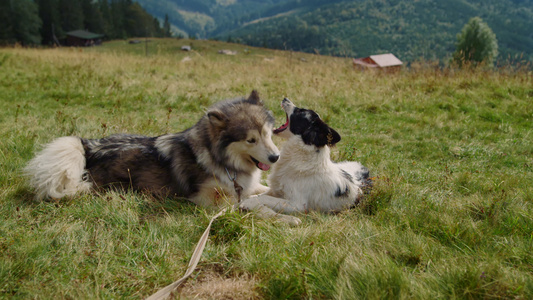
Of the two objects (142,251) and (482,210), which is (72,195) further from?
(482,210)

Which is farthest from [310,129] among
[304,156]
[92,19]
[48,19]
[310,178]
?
[92,19]

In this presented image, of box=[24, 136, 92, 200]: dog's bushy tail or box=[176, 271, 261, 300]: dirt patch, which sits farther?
box=[24, 136, 92, 200]: dog's bushy tail

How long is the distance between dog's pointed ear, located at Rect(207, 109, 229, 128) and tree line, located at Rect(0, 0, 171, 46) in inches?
2464

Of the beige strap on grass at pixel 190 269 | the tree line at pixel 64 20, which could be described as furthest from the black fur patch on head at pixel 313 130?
the tree line at pixel 64 20

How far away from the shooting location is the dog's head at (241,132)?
376cm

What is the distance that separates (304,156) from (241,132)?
0.87 metres

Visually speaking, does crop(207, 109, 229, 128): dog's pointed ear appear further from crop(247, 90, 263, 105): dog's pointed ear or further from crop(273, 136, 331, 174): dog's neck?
crop(273, 136, 331, 174): dog's neck

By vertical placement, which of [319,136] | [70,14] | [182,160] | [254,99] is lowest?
[182,160]

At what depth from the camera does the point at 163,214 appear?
3684mm

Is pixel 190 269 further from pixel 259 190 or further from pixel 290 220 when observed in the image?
pixel 259 190

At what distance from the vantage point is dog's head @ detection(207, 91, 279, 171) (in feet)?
12.3

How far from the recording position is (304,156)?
4043 millimetres

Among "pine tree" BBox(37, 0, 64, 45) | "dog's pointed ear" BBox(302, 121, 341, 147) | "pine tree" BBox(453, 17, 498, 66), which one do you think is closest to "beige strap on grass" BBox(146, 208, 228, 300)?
"dog's pointed ear" BBox(302, 121, 341, 147)

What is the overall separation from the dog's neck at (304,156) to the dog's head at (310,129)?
7 centimetres
